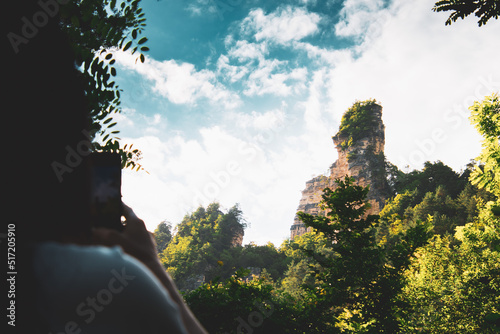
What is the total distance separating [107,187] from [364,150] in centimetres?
4583

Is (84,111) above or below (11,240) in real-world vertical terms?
above

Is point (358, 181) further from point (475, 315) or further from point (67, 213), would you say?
point (67, 213)

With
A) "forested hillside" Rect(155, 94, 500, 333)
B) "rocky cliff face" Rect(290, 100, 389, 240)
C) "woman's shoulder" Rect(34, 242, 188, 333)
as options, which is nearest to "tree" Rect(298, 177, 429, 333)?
"forested hillside" Rect(155, 94, 500, 333)

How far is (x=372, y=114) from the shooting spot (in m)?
43.6

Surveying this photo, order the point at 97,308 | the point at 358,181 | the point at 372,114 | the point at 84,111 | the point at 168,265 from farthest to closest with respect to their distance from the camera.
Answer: the point at 168,265, the point at 372,114, the point at 358,181, the point at 84,111, the point at 97,308

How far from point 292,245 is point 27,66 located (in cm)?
5521

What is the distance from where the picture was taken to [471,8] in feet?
6.87

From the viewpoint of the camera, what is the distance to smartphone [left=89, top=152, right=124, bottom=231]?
2.37 ft

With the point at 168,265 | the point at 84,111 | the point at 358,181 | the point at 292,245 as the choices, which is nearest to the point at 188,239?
the point at 168,265
